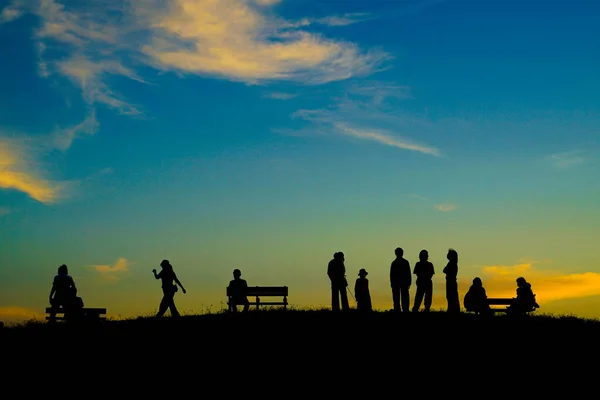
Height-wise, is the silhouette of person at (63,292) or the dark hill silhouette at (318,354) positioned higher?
the silhouette of person at (63,292)

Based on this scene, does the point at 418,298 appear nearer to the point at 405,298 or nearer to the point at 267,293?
the point at 405,298

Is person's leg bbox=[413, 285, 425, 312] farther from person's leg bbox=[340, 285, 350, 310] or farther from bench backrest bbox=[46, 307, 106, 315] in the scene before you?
bench backrest bbox=[46, 307, 106, 315]

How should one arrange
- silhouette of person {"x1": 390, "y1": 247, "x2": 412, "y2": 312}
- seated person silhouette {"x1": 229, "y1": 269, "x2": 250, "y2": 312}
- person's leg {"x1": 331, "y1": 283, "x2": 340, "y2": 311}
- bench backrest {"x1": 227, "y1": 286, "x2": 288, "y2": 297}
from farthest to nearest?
1. bench backrest {"x1": 227, "y1": 286, "x2": 288, "y2": 297}
2. seated person silhouette {"x1": 229, "y1": 269, "x2": 250, "y2": 312}
3. person's leg {"x1": 331, "y1": 283, "x2": 340, "y2": 311}
4. silhouette of person {"x1": 390, "y1": 247, "x2": 412, "y2": 312}

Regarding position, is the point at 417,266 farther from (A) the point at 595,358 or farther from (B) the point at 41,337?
(B) the point at 41,337

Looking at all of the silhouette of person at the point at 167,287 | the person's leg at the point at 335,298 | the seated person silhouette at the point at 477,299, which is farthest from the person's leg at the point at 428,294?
the silhouette of person at the point at 167,287

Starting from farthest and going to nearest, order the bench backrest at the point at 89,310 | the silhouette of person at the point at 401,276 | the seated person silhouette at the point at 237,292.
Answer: the seated person silhouette at the point at 237,292
the bench backrest at the point at 89,310
the silhouette of person at the point at 401,276

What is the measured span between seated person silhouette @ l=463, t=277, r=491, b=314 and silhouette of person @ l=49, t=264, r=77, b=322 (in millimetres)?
14273

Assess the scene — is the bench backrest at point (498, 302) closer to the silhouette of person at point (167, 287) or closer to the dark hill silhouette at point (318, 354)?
the dark hill silhouette at point (318, 354)

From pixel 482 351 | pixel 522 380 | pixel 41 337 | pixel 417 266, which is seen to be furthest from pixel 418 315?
pixel 41 337

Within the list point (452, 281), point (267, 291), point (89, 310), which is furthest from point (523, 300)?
point (89, 310)

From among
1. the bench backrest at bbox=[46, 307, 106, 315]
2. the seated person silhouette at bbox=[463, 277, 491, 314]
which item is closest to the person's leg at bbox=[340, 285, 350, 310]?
the seated person silhouette at bbox=[463, 277, 491, 314]

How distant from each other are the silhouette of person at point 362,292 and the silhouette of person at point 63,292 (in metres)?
10.3

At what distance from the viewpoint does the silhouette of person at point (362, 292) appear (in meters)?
25.5

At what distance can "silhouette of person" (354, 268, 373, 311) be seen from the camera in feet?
83.6
